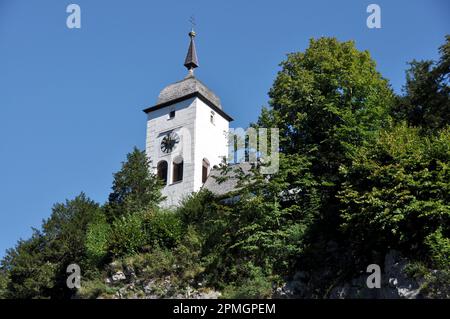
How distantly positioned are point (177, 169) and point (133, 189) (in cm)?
1233

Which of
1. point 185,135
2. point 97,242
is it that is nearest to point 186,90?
point 185,135

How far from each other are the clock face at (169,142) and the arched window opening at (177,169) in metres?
1.06

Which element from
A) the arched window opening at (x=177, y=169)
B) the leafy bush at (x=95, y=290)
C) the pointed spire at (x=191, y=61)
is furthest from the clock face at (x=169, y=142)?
the leafy bush at (x=95, y=290)

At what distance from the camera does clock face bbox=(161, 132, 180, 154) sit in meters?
46.9

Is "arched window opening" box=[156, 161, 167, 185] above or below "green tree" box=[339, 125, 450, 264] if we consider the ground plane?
above

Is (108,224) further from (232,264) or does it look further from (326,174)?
(326,174)

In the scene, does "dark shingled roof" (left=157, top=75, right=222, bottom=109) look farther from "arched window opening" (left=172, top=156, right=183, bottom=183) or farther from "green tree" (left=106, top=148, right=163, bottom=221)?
"green tree" (left=106, top=148, right=163, bottom=221)

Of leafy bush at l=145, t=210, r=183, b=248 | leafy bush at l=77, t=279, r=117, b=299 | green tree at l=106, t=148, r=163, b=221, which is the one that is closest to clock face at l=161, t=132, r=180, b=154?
green tree at l=106, t=148, r=163, b=221

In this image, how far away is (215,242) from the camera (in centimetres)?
2716

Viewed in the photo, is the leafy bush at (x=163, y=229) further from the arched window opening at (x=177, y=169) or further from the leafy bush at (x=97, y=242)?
the arched window opening at (x=177, y=169)

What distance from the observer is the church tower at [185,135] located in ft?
148

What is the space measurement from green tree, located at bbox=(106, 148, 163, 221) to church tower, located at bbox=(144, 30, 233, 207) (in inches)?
370

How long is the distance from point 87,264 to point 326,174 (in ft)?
35.9
